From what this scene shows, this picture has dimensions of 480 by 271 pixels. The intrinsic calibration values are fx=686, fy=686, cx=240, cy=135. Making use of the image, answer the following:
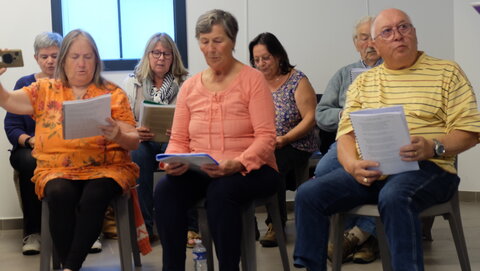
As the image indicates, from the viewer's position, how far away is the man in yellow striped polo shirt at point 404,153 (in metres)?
2.53

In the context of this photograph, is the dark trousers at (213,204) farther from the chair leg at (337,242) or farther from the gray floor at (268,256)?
the gray floor at (268,256)

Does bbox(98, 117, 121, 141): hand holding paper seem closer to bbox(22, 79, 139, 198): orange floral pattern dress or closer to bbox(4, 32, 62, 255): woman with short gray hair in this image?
bbox(22, 79, 139, 198): orange floral pattern dress

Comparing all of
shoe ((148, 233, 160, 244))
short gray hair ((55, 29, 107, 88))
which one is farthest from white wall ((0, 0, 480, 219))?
short gray hair ((55, 29, 107, 88))

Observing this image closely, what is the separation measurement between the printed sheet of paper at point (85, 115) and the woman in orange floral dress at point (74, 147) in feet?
0.16

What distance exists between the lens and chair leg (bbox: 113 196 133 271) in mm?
3084

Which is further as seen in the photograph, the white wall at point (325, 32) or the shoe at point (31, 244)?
the white wall at point (325, 32)

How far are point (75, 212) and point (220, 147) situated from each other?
0.71 meters

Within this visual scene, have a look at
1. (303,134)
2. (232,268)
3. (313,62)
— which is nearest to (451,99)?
(232,268)

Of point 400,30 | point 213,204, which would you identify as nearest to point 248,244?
point 213,204

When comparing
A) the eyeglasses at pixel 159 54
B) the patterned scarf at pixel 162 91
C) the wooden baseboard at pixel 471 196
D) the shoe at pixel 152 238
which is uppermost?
the eyeglasses at pixel 159 54

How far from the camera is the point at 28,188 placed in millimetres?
4051

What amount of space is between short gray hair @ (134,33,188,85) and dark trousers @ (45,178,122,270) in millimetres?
1359

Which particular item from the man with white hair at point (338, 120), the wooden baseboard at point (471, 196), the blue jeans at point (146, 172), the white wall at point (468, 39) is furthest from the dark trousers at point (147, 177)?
the white wall at point (468, 39)

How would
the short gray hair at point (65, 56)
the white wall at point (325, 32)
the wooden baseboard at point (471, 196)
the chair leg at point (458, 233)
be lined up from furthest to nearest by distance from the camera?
the wooden baseboard at point (471, 196), the white wall at point (325, 32), the short gray hair at point (65, 56), the chair leg at point (458, 233)
